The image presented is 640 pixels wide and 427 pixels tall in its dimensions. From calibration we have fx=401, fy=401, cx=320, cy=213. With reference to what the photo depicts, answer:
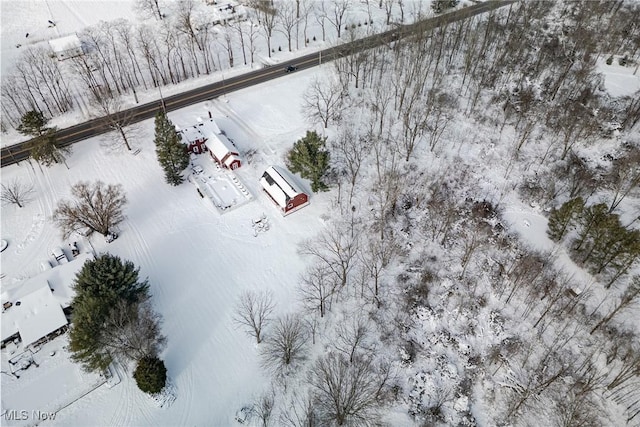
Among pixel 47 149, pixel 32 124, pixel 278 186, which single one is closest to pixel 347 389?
pixel 278 186

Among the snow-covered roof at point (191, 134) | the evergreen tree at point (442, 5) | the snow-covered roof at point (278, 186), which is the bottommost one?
the snow-covered roof at point (278, 186)

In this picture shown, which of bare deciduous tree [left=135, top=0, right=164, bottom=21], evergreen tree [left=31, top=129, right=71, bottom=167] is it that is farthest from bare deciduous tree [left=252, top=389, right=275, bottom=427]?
bare deciduous tree [left=135, top=0, right=164, bottom=21]

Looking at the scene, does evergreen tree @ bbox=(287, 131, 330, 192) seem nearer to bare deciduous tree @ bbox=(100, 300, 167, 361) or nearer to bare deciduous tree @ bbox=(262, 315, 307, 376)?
bare deciduous tree @ bbox=(262, 315, 307, 376)

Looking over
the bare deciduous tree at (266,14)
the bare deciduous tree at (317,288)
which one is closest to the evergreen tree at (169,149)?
the bare deciduous tree at (317,288)

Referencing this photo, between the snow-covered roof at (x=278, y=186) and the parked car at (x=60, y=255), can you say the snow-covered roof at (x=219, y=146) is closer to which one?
the snow-covered roof at (x=278, y=186)

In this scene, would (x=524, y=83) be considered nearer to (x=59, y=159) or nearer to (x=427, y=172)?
(x=427, y=172)

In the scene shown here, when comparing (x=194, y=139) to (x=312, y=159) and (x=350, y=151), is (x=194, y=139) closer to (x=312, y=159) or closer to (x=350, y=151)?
(x=312, y=159)
